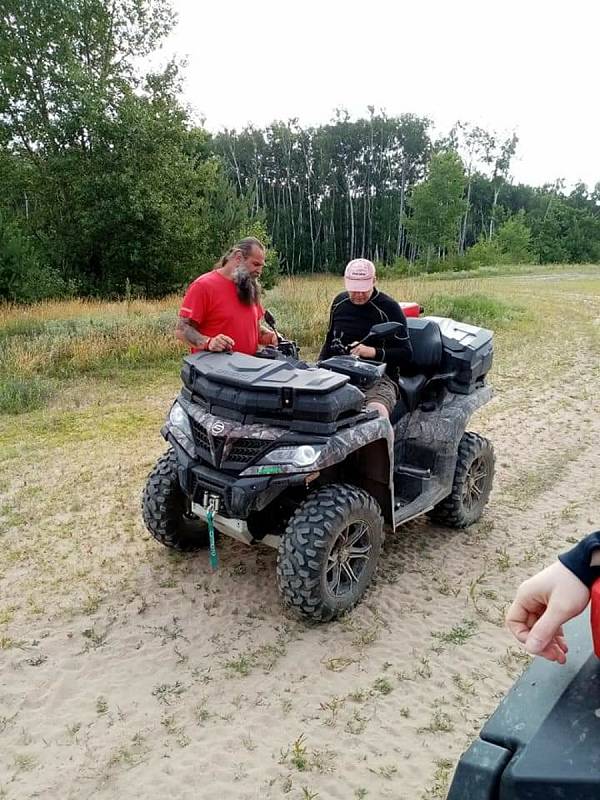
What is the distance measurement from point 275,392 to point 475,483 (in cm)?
212

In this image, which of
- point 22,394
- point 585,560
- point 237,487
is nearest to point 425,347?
point 237,487

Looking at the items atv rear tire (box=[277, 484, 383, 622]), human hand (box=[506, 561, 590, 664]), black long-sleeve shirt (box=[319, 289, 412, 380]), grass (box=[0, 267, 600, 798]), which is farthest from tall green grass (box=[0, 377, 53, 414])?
human hand (box=[506, 561, 590, 664])

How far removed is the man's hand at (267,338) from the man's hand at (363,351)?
782 mm

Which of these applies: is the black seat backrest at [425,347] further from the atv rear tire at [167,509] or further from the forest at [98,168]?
the forest at [98,168]

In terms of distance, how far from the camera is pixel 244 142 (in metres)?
56.2

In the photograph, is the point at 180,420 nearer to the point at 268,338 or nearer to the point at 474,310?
the point at 268,338

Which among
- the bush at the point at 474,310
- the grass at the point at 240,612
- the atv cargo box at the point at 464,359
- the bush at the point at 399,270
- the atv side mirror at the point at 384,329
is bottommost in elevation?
the bush at the point at 399,270

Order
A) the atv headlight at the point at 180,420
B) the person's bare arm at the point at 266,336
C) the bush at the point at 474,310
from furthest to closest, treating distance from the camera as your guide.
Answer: the bush at the point at 474,310
the person's bare arm at the point at 266,336
the atv headlight at the point at 180,420

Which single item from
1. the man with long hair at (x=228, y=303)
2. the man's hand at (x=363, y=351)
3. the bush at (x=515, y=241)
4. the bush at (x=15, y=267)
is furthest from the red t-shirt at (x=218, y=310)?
the bush at (x=515, y=241)

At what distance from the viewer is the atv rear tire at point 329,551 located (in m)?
3.19

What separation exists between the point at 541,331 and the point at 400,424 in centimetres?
979

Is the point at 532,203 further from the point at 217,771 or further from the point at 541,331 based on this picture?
the point at 217,771

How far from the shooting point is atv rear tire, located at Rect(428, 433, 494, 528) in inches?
171

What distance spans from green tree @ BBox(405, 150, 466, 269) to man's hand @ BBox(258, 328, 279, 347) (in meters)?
40.3
